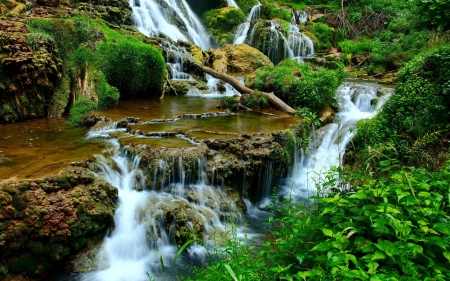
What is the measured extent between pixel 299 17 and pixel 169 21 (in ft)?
44.1

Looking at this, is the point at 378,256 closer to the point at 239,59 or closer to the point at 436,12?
the point at 436,12

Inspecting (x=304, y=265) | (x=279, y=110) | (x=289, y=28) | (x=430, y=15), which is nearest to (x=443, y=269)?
(x=304, y=265)

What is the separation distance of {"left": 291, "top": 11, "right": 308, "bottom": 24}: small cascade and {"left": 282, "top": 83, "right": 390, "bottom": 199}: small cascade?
16.3 metres

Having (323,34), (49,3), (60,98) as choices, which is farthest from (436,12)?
(49,3)

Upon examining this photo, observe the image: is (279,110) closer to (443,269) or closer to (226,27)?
(443,269)

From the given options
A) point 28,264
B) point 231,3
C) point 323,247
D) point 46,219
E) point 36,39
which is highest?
point 231,3

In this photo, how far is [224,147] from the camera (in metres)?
6.66

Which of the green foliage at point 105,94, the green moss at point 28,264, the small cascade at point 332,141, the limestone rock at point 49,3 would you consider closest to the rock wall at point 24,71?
the green foliage at point 105,94

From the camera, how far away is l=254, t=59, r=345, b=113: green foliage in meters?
9.70

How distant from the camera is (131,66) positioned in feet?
34.6

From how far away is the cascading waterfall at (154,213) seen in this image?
15.7ft

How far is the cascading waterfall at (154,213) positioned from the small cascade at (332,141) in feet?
5.67

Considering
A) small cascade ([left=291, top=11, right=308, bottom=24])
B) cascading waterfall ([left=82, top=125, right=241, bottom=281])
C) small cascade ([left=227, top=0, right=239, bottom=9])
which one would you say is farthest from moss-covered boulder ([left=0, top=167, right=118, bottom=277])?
small cascade ([left=291, top=11, right=308, bottom=24])

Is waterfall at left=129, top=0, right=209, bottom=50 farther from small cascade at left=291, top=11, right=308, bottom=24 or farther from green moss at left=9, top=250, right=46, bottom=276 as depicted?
green moss at left=9, top=250, right=46, bottom=276
